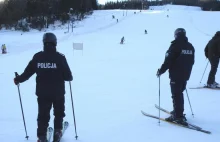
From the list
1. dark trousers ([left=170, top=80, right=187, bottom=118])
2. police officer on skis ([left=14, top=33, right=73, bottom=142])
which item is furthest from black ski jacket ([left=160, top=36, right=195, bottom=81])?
police officer on skis ([left=14, top=33, right=73, bottom=142])

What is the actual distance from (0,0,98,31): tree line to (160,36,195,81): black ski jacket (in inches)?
1816

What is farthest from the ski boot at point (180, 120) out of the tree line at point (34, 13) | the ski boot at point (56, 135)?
the tree line at point (34, 13)

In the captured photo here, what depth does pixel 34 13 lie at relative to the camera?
180ft

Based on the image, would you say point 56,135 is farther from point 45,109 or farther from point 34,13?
point 34,13

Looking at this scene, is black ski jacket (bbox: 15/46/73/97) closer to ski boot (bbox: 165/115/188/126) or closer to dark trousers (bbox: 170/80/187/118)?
dark trousers (bbox: 170/80/187/118)

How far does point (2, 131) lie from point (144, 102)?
3.60m

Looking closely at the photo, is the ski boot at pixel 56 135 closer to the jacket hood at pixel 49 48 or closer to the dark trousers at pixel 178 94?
the jacket hood at pixel 49 48

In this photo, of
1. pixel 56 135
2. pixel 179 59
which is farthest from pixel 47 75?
pixel 179 59

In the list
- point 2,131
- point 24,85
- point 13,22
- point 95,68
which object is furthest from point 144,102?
point 13,22

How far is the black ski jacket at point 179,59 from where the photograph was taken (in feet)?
16.4

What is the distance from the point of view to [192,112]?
5879mm

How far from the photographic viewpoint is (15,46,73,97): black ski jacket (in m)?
3.99

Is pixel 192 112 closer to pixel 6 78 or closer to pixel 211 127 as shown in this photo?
pixel 211 127

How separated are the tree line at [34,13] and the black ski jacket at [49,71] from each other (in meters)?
46.8
